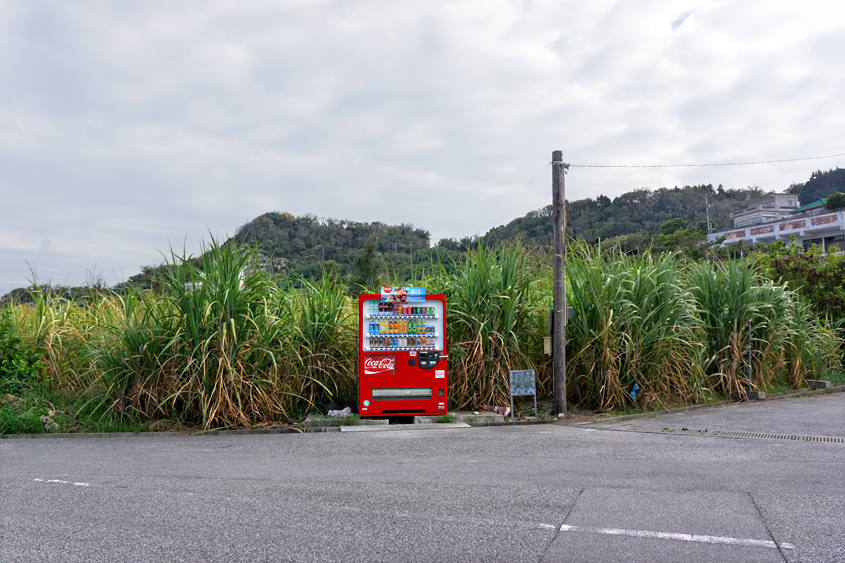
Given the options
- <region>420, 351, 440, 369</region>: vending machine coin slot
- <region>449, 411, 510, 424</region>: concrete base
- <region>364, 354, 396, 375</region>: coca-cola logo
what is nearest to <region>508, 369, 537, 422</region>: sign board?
<region>449, 411, 510, 424</region>: concrete base

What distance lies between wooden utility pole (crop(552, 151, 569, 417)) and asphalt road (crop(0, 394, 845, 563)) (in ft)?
6.53

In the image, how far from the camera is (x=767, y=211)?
7294 centimetres

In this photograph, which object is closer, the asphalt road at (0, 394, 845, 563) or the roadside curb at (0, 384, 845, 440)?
the asphalt road at (0, 394, 845, 563)

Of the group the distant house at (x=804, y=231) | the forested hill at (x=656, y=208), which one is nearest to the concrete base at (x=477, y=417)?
the forested hill at (x=656, y=208)

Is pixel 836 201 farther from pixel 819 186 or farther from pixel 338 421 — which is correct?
pixel 338 421

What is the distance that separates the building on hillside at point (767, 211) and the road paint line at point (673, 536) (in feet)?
241

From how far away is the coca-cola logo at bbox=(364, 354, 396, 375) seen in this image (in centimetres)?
966

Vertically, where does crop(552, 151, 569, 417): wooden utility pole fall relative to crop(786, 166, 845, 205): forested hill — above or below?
below

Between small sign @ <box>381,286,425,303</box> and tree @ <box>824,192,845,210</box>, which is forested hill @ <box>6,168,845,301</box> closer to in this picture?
small sign @ <box>381,286,425,303</box>

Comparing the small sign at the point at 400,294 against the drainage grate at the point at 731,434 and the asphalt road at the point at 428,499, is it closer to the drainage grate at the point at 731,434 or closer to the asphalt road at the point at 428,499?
the asphalt road at the point at 428,499

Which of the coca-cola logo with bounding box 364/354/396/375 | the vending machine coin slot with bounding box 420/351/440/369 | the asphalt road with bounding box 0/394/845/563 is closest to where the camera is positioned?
the asphalt road with bounding box 0/394/845/563

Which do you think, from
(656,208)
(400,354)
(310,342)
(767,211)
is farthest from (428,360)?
(767,211)

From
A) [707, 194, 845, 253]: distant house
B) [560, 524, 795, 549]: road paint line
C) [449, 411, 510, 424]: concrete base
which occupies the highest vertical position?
[707, 194, 845, 253]: distant house

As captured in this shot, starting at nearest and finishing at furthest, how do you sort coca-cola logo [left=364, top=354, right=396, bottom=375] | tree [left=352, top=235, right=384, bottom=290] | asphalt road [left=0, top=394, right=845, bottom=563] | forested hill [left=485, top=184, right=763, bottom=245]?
asphalt road [left=0, top=394, right=845, bottom=563] → coca-cola logo [left=364, top=354, right=396, bottom=375] → tree [left=352, top=235, right=384, bottom=290] → forested hill [left=485, top=184, right=763, bottom=245]
